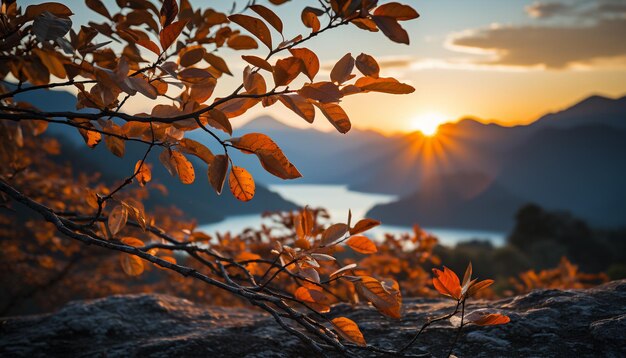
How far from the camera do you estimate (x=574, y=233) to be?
27.6 metres

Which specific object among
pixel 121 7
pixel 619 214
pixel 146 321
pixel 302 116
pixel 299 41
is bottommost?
pixel 619 214

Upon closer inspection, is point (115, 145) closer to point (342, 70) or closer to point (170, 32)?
point (170, 32)

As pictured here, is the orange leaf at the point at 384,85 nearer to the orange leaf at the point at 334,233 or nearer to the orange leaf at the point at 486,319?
the orange leaf at the point at 334,233

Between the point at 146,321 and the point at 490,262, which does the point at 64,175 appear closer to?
the point at 146,321

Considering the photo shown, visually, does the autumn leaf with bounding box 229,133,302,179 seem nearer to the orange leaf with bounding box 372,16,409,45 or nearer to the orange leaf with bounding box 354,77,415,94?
the orange leaf with bounding box 354,77,415,94

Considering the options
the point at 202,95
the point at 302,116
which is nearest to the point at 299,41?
the point at 302,116

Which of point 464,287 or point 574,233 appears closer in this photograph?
point 464,287

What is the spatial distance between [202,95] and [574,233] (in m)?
32.3

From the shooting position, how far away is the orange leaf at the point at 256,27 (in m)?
0.92

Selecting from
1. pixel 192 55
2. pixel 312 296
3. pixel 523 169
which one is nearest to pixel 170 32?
pixel 192 55

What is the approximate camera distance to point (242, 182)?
3.68ft

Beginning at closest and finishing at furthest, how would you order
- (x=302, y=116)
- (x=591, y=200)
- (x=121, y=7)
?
(x=302, y=116)
(x=121, y=7)
(x=591, y=200)

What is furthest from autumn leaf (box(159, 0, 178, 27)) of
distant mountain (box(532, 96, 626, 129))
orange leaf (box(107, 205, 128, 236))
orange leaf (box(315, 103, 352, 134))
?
distant mountain (box(532, 96, 626, 129))

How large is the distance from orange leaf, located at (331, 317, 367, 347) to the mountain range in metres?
53.4
